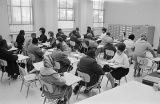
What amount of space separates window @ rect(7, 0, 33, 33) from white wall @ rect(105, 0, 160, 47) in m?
5.92

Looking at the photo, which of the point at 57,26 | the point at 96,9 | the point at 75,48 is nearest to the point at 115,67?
the point at 75,48

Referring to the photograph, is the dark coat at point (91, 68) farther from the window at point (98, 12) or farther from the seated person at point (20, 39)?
the window at point (98, 12)

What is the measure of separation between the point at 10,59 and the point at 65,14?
7.09 meters

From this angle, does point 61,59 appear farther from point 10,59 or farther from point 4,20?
point 4,20

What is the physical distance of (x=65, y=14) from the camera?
11539 mm

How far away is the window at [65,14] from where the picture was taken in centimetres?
1132

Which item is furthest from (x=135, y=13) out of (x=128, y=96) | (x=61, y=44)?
(x=128, y=96)

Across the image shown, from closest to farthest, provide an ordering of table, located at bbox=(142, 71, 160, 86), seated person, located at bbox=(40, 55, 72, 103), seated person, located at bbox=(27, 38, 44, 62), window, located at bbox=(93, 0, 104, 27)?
table, located at bbox=(142, 71, 160, 86) < seated person, located at bbox=(40, 55, 72, 103) < seated person, located at bbox=(27, 38, 44, 62) < window, located at bbox=(93, 0, 104, 27)

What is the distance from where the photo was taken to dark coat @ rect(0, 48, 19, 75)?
5.09m

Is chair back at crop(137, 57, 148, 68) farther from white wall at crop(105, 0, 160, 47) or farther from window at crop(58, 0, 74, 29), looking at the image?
window at crop(58, 0, 74, 29)

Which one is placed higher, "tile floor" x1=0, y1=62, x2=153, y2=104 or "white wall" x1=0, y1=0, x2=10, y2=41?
"white wall" x1=0, y1=0, x2=10, y2=41

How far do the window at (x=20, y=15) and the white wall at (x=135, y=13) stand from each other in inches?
233

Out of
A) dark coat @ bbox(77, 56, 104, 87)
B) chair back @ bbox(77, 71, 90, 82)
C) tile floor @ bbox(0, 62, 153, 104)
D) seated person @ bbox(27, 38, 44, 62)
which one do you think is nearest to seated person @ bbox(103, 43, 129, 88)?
tile floor @ bbox(0, 62, 153, 104)

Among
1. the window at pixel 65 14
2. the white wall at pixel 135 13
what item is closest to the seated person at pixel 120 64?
the white wall at pixel 135 13
